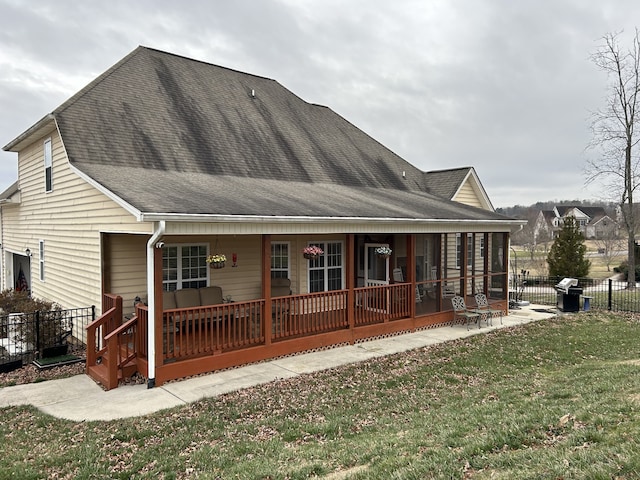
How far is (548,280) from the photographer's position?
2609 cm

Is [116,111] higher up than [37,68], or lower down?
lower down

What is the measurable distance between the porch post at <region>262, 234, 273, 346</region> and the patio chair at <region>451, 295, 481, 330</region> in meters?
6.46

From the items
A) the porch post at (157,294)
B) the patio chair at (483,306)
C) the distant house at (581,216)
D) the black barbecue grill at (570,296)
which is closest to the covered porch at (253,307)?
the porch post at (157,294)

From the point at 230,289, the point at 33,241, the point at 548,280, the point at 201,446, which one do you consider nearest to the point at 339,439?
the point at 201,446

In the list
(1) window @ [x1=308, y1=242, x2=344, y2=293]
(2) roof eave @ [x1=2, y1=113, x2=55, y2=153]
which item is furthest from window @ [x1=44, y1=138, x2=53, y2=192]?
(1) window @ [x1=308, y1=242, x2=344, y2=293]

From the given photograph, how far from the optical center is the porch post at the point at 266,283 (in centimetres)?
944

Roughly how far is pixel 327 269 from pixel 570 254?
19164 millimetres

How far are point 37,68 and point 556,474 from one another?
24.2 metres

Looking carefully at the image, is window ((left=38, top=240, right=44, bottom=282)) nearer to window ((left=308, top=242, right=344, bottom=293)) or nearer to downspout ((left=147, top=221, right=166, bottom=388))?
downspout ((left=147, top=221, right=166, bottom=388))

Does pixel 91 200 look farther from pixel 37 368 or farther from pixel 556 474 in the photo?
pixel 556 474

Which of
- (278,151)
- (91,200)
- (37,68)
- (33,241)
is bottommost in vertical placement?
(33,241)

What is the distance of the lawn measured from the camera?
4.22m

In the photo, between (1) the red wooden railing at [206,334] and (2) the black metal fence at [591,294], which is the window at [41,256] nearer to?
(1) the red wooden railing at [206,334]

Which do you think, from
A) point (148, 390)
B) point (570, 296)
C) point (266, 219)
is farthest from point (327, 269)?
point (570, 296)
